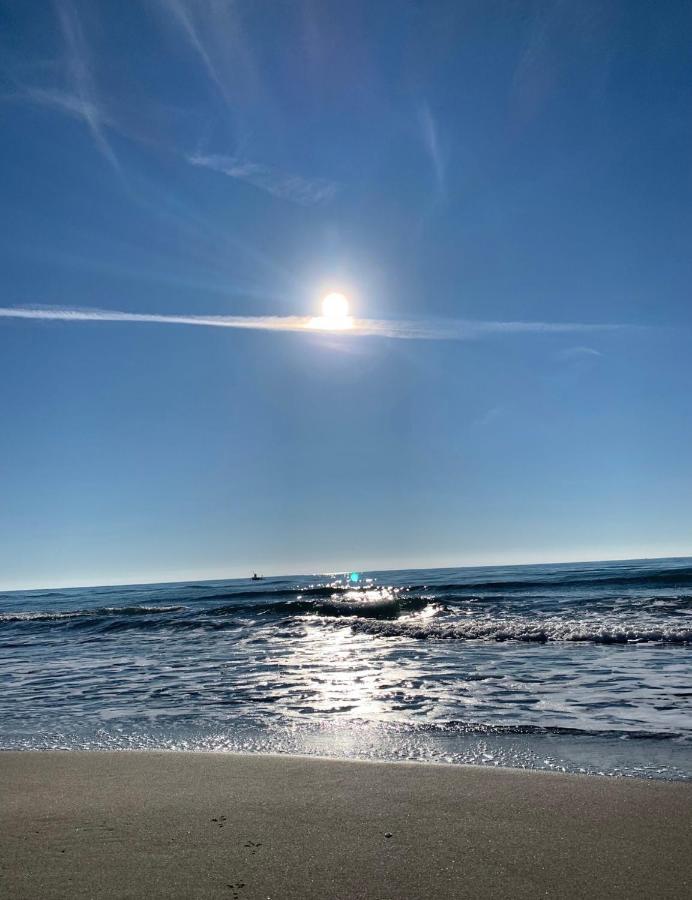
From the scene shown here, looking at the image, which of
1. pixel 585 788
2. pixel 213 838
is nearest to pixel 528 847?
pixel 585 788

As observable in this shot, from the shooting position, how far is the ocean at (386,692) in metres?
5.14

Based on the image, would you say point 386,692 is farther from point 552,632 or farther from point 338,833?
point 552,632

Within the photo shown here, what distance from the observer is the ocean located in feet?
16.9

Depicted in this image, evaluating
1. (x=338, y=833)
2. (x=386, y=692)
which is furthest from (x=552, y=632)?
(x=338, y=833)

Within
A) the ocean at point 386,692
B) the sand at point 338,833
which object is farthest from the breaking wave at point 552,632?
the sand at point 338,833

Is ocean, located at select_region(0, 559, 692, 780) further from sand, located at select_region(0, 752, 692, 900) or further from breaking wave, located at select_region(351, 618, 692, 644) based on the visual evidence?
sand, located at select_region(0, 752, 692, 900)

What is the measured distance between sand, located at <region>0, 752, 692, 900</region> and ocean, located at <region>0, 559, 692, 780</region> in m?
0.75

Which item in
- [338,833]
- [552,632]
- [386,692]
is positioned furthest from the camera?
[552,632]

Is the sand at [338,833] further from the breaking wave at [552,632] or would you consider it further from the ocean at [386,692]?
the breaking wave at [552,632]

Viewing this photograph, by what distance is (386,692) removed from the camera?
7.72 meters

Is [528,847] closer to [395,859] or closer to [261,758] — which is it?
[395,859]

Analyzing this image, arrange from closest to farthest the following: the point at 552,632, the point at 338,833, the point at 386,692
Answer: the point at 338,833 → the point at 386,692 → the point at 552,632

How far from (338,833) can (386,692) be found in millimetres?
4712

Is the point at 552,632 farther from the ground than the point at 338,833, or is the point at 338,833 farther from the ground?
the point at 552,632
